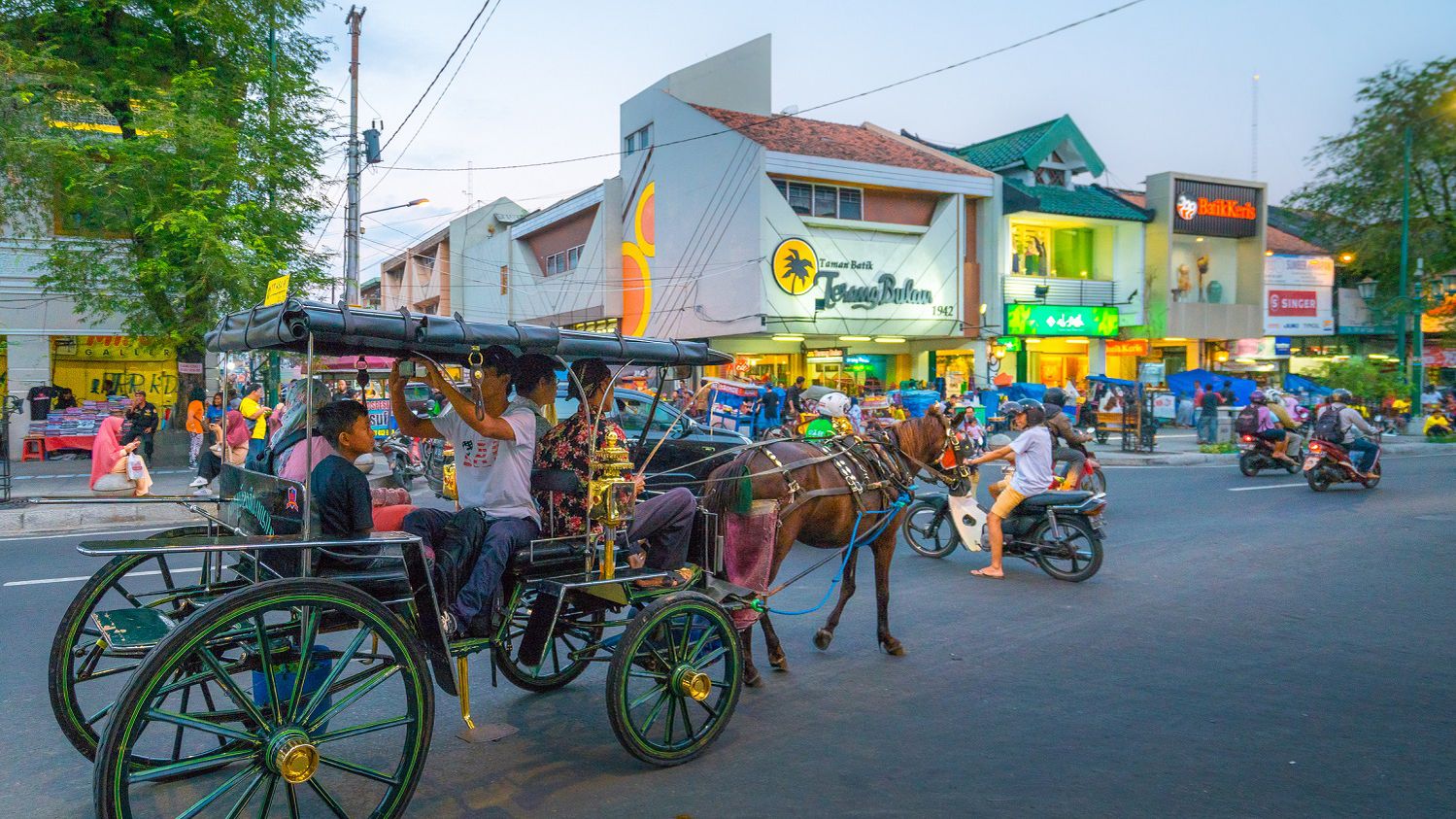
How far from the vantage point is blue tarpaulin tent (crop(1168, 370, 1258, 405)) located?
92.9ft

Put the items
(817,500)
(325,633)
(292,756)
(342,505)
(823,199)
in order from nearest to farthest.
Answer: (292,756) < (342,505) < (325,633) < (817,500) < (823,199)

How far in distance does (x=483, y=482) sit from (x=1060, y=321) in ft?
93.3

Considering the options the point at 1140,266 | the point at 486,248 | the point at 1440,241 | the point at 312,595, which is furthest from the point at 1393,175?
the point at 312,595

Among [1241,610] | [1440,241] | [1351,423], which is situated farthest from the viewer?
[1440,241]

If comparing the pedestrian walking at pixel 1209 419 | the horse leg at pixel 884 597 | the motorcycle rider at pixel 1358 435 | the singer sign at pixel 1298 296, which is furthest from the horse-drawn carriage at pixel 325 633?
the singer sign at pixel 1298 296

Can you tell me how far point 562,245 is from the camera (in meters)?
34.8

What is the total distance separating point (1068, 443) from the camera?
10.7 m

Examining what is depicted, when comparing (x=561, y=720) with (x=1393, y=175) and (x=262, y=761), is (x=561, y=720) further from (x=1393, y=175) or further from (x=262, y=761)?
(x=1393, y=175)

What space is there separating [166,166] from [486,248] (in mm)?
24638

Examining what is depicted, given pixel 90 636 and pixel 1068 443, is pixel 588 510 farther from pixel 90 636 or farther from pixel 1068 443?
pixel 1068 443

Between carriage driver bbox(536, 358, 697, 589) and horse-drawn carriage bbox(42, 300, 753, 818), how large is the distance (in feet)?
0.39

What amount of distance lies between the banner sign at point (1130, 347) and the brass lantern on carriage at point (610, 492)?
31.7 meters

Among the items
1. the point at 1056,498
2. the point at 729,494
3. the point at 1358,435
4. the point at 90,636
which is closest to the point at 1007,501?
the point at 1056,498

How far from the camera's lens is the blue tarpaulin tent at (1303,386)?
1158 inches
